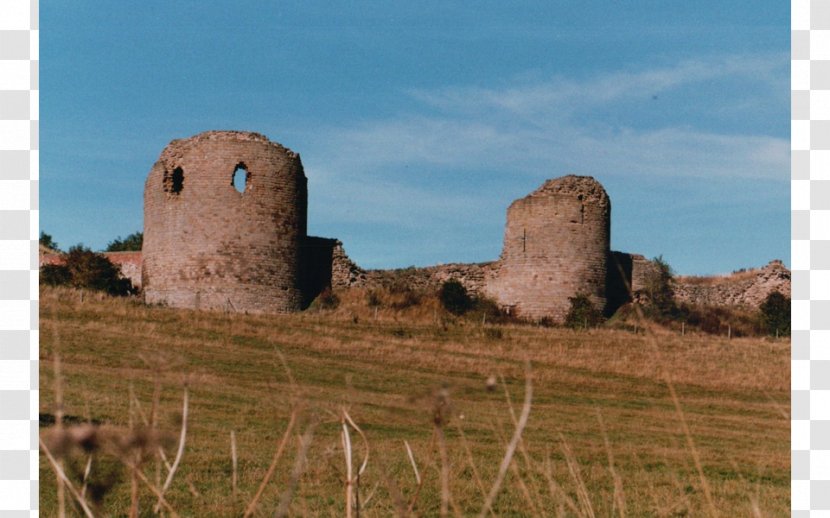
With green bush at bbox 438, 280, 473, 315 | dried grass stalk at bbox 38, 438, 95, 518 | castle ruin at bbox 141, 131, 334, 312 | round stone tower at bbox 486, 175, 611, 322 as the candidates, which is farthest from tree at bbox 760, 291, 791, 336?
dried grass stalk at bbox 38, 438, 95, 518

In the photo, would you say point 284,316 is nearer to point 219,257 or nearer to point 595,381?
point 219,257

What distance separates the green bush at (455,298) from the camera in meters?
31.5

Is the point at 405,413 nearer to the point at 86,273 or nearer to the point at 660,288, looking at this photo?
the point at 86,273

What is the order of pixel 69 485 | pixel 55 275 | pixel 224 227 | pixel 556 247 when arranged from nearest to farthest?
pixel 69 485, pixel 224 227, pixel 556 247, pixel 55 275

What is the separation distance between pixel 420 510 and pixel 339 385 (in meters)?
8.61

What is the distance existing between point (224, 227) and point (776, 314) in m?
19.0

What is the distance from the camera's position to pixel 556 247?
3103cm

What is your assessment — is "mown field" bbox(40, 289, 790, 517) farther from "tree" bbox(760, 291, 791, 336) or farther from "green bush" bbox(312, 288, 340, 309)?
"tree" bbox(760, 291, 791, 336)

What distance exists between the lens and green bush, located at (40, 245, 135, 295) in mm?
30875

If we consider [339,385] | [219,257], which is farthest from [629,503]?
[219,257]

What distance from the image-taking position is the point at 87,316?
21.9 metres

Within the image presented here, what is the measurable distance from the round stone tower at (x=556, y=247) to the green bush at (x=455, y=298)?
131cm

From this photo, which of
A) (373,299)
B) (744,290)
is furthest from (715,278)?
(373,299)

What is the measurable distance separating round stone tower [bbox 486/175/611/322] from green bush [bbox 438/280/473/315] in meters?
1.31
